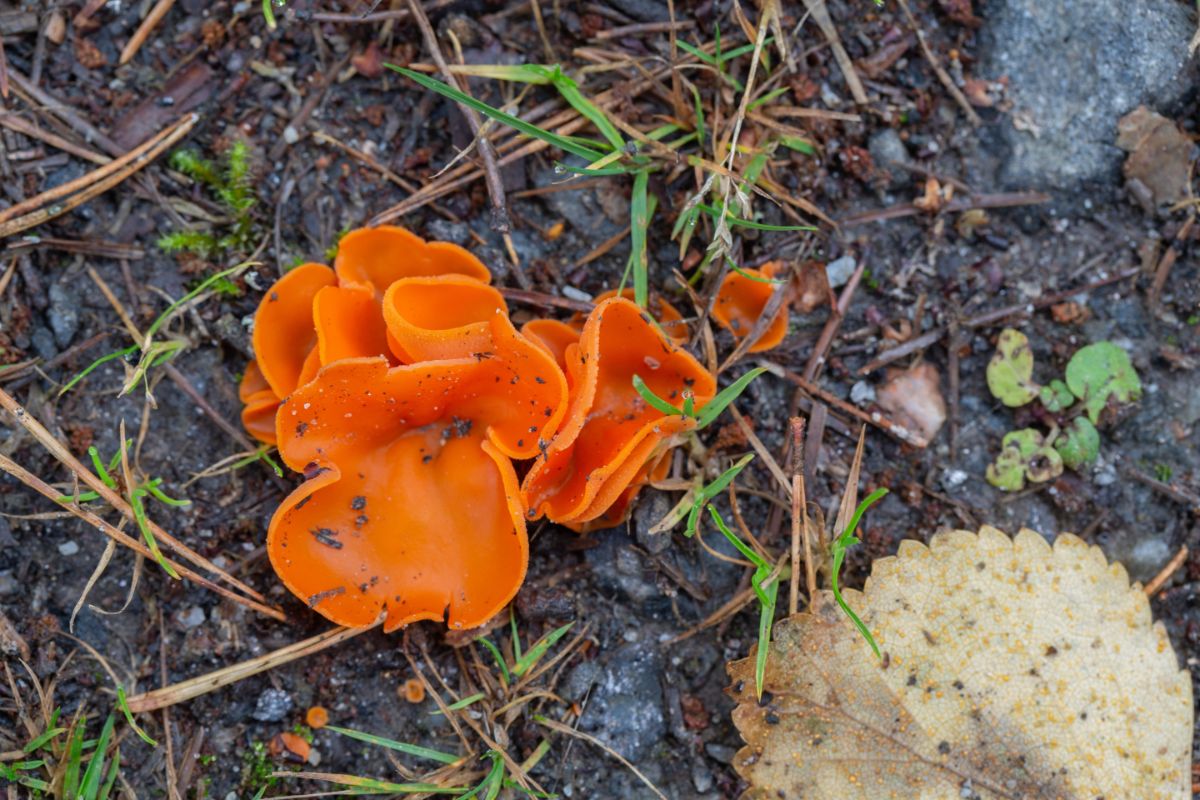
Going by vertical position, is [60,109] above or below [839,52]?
below

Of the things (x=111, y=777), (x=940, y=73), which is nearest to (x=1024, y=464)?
(x=940, y=73)

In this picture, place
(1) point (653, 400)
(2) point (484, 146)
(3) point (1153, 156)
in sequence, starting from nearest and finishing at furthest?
(1) point (653, 400), (2) point (484, 146), (3) point (1153, 156)

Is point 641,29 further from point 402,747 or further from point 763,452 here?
point 402,747

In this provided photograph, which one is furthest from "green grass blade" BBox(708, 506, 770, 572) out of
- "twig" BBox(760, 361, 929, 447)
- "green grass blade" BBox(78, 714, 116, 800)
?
"green grass blade" BBox(78, 714, 116, 800)

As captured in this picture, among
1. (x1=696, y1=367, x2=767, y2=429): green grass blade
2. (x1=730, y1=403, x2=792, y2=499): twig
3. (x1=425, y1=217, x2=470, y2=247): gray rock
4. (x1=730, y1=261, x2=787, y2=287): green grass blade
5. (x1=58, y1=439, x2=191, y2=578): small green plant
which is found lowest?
(x1=58, y1=439, x2=191, y2=578): small green plant

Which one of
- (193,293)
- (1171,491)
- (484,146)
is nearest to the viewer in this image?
(193,293)

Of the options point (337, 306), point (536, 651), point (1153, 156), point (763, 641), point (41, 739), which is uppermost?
point (1153, 156)

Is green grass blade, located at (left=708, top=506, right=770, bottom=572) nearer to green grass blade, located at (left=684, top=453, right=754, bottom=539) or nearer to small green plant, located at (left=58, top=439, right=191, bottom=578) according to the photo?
green grass blade, located at (left=684, top=453, right=754, bottom=539)
